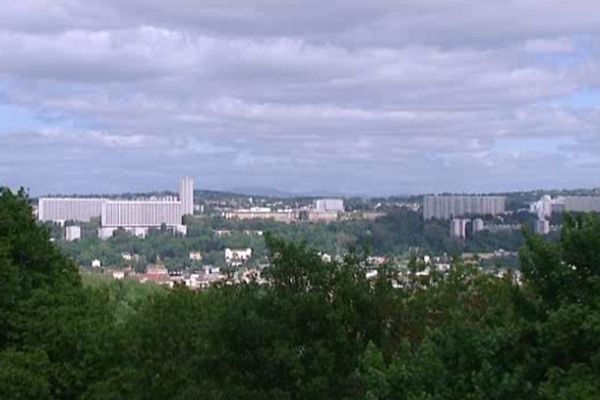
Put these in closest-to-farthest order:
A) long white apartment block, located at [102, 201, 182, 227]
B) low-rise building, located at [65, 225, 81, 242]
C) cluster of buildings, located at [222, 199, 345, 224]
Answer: cluster of buildings, located at [222, 199, 345, 224]
low-rise building, located at [65, 225, 81, 242]
long white apartment block, located at [102, 201, 182, 227]

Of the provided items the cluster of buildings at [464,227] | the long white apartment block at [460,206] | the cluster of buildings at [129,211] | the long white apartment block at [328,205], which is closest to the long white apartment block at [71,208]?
the cluster of buildings at [129,211]

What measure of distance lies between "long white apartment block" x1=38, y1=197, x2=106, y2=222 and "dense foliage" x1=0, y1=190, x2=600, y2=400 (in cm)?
5476

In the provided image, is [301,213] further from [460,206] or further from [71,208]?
[71,208]

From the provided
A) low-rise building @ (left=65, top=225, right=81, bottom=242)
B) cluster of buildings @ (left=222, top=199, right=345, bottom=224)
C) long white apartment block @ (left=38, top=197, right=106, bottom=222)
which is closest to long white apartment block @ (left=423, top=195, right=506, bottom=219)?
cluster of buildings @ (left=222, top=199, right=345, bottom=224)

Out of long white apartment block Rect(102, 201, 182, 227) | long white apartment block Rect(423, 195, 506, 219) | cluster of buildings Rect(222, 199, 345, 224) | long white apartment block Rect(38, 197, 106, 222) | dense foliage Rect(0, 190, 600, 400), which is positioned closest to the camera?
dense foliage Rect(0, 190, 600, 400)

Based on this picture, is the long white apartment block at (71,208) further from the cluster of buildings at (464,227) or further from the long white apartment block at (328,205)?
the cluster of buildings at (464,227)

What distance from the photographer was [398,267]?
28109 mm

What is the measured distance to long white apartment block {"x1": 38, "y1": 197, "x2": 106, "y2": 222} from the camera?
8956 centimetres

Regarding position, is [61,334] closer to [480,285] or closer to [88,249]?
[480,285]

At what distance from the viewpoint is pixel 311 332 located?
79.4ft

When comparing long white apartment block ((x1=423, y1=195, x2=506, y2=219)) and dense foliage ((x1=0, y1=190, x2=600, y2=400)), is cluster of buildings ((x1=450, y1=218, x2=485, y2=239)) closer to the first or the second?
long white apartment block ((x1=423, y1=195, x2=506, y2=219))

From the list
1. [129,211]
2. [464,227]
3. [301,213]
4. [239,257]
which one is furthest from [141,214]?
[464,227]

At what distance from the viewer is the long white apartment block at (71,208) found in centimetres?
8956

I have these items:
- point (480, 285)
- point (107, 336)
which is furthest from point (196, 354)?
point (480, 285)
